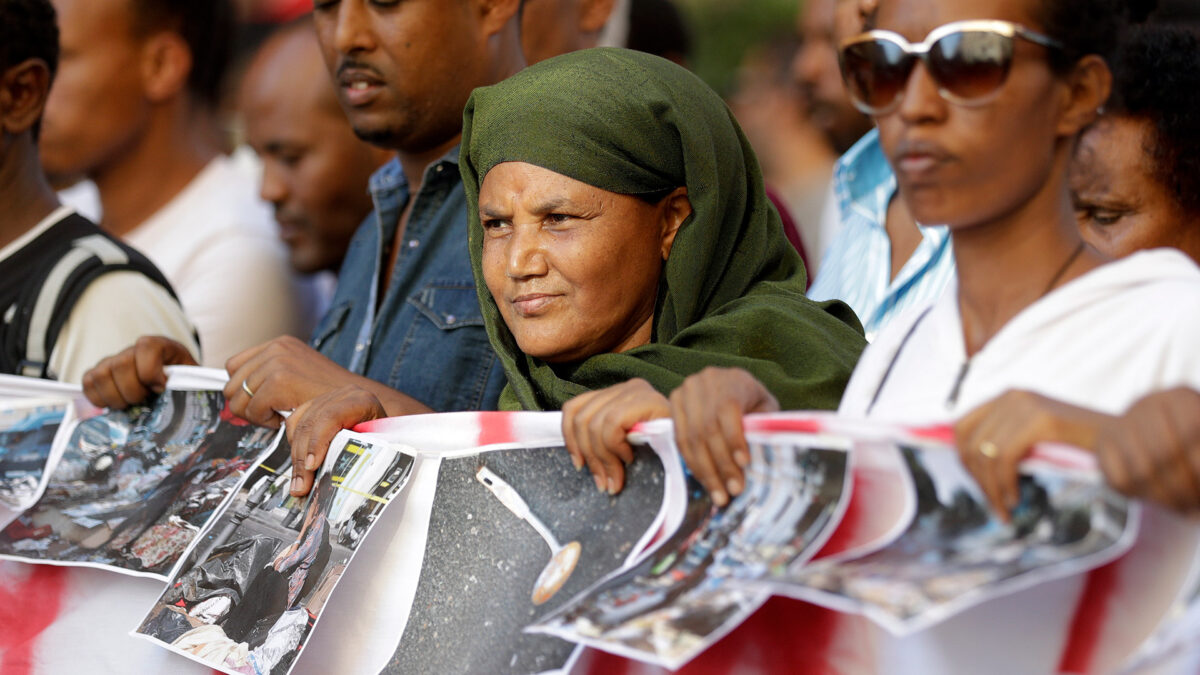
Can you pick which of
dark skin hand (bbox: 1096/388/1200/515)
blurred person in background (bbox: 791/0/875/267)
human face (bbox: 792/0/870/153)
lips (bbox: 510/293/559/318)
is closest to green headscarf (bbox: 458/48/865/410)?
lips (bbox: 510/293/559/318)

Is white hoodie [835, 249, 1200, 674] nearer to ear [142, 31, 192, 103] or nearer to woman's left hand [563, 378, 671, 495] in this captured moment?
woman's left hand [563, 378, 671, 495]

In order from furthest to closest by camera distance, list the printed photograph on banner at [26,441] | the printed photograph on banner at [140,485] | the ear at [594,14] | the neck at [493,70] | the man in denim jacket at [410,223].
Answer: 1. the ear at [594,14]
2. the neck at [493,70]
3. the man in denim jacket at [410,223]
4. the printed photograph on banner at [26,441]
5. the printed photograph on banner at [140,485]

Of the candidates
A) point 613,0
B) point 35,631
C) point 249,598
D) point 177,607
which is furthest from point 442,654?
point 613,0

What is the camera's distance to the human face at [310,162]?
200 inches

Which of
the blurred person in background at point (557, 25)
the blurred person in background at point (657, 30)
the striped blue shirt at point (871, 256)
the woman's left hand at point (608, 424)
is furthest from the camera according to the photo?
the blurred person in background at point (657, 30)

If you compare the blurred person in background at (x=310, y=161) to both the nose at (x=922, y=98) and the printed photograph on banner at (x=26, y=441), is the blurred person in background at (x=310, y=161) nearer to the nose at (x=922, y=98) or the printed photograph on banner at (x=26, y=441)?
the printed photograph on banner at (x=26, y=441)

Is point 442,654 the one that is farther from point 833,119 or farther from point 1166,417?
point 833,119

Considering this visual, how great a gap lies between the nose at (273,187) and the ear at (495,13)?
70.3 inches

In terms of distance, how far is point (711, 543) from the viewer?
192 centimetres

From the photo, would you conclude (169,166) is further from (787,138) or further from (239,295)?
(787,138)

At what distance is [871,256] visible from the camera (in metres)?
3.64

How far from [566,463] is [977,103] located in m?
0.88

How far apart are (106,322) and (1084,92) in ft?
8.09

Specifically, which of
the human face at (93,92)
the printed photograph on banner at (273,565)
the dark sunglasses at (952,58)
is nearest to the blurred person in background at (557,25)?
the human face at (93,92)
